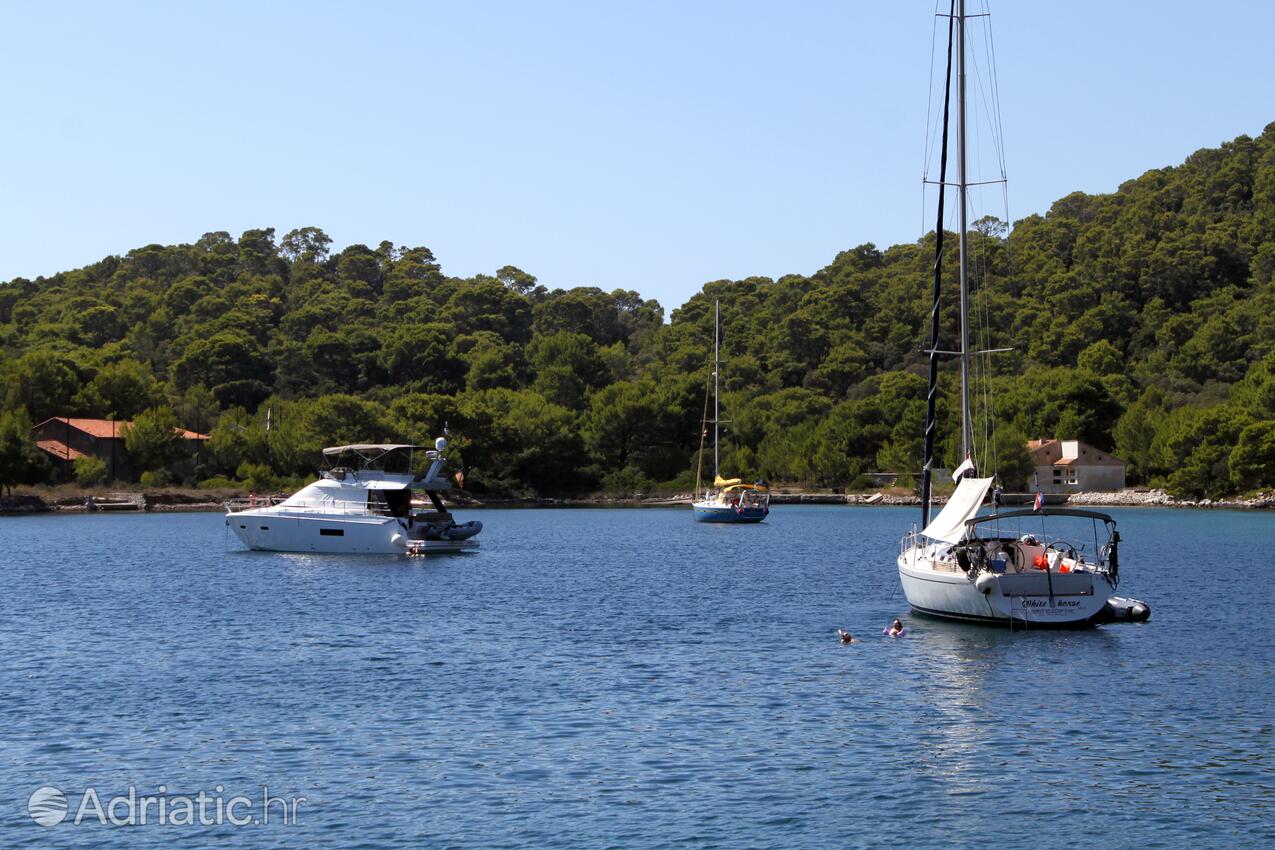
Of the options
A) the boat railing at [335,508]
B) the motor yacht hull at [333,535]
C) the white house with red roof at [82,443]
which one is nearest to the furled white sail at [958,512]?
the motor yacht hull at [333,535]

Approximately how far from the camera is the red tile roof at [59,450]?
138m

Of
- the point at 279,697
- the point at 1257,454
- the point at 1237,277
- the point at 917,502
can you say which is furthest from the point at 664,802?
the point at 1237,277

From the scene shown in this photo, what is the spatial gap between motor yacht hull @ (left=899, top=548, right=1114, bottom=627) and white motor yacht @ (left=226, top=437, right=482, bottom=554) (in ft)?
114

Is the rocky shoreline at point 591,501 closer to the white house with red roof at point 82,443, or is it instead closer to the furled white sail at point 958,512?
the white house with red roof at point 82,443

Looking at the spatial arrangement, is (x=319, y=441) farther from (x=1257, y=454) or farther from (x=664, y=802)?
(x=664, y=802)

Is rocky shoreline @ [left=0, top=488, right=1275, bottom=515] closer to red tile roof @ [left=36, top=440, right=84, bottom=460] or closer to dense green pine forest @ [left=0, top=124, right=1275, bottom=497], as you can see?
dense green pine forest @ [left=0, top=124, right=1275, bottom=497]

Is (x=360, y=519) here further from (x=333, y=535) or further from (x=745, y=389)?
(x=745, y=389)

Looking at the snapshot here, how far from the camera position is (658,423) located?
16775 cm

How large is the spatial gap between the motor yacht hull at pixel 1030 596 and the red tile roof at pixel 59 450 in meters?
116

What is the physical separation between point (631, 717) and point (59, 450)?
12370cm

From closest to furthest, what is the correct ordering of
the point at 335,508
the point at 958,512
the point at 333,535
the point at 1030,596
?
the point at 1030,596
the point at 958,512
the point at 333,535
the point at 335,508

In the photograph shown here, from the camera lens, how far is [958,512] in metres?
40.9

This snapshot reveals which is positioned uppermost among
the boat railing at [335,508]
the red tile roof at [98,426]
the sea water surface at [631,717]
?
the red tile roof at [98,426]

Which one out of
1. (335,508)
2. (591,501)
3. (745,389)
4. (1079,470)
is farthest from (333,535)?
(745,389)
